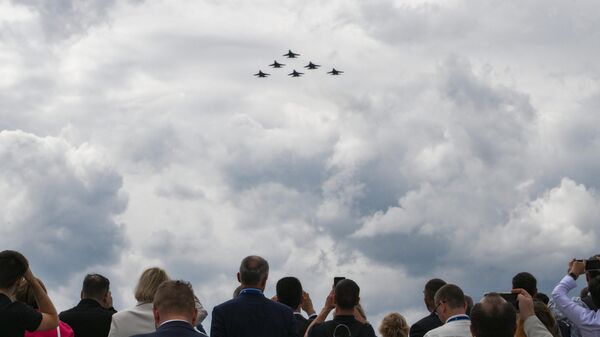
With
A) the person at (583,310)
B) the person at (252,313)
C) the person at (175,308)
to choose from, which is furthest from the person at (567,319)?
the person at (175,308)

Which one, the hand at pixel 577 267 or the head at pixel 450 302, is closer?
the head at pixel 450 302

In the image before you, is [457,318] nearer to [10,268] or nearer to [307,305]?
[307,305]

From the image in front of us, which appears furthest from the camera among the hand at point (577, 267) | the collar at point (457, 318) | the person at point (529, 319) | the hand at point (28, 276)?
the hand at point (577, 267)

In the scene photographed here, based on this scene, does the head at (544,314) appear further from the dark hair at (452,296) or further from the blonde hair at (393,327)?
the blonde hair at (393,327)

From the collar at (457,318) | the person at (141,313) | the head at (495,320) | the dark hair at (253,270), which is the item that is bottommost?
the head at (495,320)

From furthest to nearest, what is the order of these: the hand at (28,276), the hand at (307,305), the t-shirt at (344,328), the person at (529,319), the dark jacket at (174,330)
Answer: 1. the hand at (307,305)
2. the t-shirt at (344,328)
3. the hand at (28,276)
4. the person at (529,319)
5. the dark jacket at (174,330)

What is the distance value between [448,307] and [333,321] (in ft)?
6.66

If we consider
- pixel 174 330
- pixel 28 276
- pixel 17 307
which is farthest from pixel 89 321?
pixel 174 330

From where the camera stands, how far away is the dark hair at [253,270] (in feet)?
32.0

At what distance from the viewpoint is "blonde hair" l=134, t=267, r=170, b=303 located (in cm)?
959

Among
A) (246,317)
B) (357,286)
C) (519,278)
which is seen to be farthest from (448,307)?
(519,278)

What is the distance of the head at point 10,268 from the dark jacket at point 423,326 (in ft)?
17.8

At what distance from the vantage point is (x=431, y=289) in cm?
1127

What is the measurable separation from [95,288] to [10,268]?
231 cm
